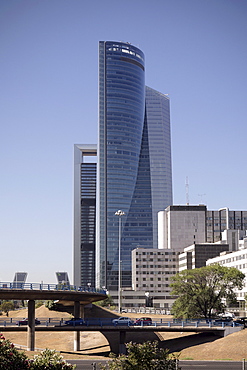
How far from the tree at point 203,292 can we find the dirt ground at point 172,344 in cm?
785

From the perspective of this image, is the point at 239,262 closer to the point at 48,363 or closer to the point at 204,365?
the point at 204,365

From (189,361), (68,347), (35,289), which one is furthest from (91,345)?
(189,361)

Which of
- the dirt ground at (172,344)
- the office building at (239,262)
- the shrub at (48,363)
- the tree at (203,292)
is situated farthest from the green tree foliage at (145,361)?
the office building at (239,262)

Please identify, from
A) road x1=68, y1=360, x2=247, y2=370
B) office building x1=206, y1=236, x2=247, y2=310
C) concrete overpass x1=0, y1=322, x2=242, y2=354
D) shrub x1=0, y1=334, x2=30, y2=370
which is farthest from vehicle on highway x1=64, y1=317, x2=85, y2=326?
office building x1=206, y1=236, x2=247, y2=310

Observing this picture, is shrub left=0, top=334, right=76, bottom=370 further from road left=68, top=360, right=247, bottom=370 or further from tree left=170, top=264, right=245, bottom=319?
tree left=170, top=264, right=245, bottom=319

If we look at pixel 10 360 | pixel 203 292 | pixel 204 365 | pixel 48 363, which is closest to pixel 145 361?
pixel 48 363

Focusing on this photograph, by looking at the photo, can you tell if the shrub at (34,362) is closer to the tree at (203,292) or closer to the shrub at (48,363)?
the shrub at (48,363)

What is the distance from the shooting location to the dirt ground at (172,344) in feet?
256

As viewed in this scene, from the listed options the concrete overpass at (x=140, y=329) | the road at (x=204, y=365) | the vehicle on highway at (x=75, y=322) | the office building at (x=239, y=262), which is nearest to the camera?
the road at (x=204, y=365)

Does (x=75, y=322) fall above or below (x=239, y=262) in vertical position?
below

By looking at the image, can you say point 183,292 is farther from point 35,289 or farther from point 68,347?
point 35,289

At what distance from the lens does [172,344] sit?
96375mm

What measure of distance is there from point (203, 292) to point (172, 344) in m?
17.9

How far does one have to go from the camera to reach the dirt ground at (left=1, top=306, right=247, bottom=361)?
256ft
